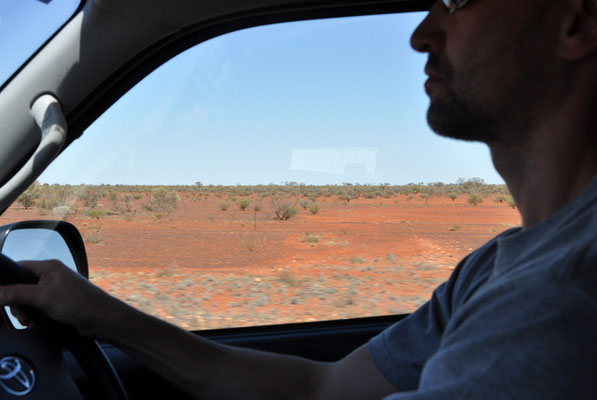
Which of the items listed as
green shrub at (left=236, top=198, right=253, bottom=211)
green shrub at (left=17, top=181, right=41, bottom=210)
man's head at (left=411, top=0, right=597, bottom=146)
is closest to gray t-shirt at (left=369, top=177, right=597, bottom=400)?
man's head at (left=411, top=0, right=597, bottom=146)

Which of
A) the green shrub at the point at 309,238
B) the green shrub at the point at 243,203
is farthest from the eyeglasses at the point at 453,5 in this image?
the green shrub at the point at 243,203

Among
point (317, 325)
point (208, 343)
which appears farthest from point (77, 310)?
Answer: point (317, 325)

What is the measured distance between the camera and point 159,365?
5.12 feet

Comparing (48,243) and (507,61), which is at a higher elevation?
(48,243)

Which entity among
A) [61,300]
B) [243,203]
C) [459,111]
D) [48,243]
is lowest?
[61,300]

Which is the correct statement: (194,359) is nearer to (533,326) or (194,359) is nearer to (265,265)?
(533,326)

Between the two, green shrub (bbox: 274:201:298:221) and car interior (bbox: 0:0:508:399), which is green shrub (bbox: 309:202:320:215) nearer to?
green shrub (bbox: 274:201:298:221)

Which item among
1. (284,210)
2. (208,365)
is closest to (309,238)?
(284,210)

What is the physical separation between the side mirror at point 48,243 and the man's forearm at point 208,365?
15.6 inches

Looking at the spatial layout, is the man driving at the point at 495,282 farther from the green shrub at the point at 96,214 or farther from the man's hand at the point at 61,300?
the green shrub at the point at 96,214

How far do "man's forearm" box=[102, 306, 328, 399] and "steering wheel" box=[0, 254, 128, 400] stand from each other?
9cm

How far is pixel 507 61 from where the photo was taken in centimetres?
108

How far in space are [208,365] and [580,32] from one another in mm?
1330

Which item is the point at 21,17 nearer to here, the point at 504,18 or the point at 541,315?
the point at 504,18
